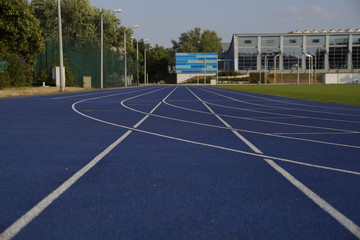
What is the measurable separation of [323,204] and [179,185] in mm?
1583

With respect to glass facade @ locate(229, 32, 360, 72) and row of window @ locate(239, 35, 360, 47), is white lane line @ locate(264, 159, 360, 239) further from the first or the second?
row of window @ locate(239, 35, 360, 47)

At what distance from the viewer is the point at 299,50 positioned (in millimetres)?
107312

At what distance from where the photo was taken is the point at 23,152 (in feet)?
22.4

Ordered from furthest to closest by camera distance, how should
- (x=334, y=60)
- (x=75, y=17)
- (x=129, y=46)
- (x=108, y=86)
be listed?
(x=334, y=60) → (x=129, y=46) → (x=75, y=17) → (x=108, y=86)

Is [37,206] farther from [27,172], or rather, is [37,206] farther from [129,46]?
[129,46]

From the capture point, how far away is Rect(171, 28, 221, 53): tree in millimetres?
139475

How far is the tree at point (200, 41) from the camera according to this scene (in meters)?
139

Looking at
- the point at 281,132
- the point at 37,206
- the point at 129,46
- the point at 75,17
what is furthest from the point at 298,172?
the point at 129,46

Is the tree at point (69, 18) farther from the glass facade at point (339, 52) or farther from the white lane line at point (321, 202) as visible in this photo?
the white lane line at point (321, 202)

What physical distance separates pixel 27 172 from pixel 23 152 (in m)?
1.59

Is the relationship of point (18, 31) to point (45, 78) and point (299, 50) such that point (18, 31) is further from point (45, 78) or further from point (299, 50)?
point (299, 50)

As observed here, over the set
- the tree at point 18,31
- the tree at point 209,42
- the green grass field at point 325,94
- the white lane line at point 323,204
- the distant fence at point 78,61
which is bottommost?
the white lane line at point 323,204

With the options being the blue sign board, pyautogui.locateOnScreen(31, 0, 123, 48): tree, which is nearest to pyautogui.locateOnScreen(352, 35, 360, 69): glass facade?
the blue sign board

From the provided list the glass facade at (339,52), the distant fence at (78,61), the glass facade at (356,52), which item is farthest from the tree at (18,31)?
the glass facade at (356,52)
